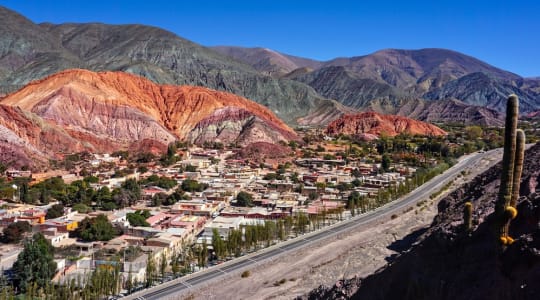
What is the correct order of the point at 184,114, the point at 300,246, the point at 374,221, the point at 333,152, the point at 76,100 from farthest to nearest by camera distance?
the point at 184,114, the point at 76,100, the point at 333,152, the point at 374,221, the point at 300,246

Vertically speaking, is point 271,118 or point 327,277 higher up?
point 271,118

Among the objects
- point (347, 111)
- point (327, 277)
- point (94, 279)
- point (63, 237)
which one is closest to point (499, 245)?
point (327, 277)

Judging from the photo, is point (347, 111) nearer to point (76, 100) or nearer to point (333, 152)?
point (333, 152)

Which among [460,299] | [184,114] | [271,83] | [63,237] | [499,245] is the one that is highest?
A: [271,83]

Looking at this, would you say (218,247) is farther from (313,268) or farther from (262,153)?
(262,153)

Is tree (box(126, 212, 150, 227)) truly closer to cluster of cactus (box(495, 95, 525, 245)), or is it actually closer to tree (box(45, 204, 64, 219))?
tree (box(45, 204, 64, 219))

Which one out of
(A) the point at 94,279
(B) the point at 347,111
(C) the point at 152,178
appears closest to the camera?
(A) the point at 94,279

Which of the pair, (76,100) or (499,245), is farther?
(76,100)

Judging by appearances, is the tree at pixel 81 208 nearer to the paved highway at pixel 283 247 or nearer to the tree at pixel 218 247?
the tree at pixel 218 247
